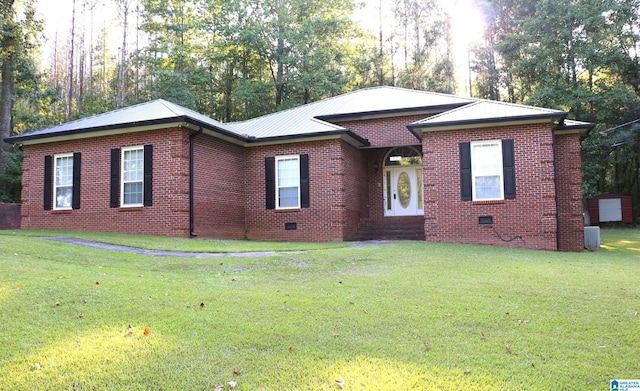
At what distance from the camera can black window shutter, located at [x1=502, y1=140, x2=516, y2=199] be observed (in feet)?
43.9

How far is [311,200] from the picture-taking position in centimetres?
1555

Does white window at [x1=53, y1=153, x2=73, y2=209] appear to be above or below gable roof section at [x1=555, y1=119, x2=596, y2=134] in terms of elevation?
below

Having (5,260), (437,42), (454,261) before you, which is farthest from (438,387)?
(437,42)

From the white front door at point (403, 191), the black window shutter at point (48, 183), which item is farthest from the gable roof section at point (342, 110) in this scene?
the black window shutter at point (48, 183)

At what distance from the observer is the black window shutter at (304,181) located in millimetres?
15570

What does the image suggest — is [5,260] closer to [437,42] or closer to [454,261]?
[454,261]

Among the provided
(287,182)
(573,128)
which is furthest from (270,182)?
(573,128)

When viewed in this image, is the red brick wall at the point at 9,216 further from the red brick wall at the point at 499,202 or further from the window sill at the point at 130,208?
the red brick wall at the point at 499,202

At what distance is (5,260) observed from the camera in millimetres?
7664

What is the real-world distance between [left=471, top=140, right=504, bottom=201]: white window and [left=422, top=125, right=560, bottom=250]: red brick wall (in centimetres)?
20

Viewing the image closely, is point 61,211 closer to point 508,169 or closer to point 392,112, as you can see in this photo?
point 392,112

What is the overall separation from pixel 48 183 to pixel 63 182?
0.54m

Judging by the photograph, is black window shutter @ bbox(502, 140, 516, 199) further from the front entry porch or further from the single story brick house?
the front entry porch

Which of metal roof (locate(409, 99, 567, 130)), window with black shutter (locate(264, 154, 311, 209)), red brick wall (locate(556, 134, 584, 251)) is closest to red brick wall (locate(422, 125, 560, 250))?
metal roof (locate(409, 99, 567, 130))
